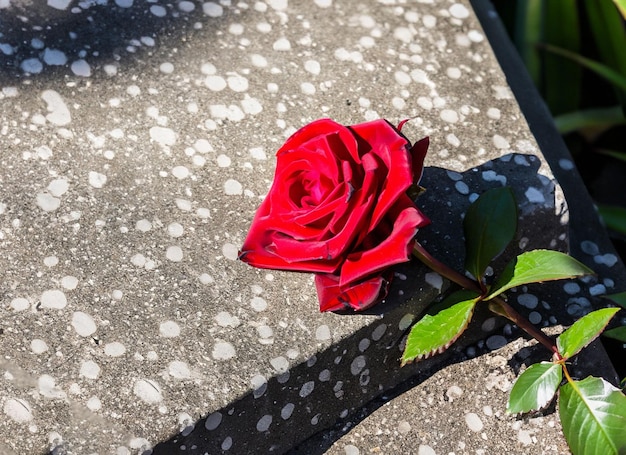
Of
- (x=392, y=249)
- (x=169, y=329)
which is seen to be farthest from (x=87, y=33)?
(x=392, y=249)

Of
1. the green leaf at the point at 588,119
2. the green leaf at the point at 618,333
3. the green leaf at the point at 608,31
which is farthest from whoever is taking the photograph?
the green leaf at the point at 588,119

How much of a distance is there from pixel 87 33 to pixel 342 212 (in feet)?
1.84

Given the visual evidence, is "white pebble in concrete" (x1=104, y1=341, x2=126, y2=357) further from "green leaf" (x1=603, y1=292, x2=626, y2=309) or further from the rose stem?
"green leaf" (x1=603, y1=292, x2=626, y2=309)

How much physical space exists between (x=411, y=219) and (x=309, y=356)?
22cm

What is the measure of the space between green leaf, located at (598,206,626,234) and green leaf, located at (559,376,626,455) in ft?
2.11

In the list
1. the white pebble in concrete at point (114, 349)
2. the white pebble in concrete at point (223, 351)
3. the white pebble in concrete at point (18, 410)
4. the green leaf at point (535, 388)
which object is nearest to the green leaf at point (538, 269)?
the green leaf at point (535, 388)

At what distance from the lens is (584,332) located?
99cm

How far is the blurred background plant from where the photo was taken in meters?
1.71

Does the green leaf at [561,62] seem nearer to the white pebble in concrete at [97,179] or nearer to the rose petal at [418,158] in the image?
the rose petal at [418,158]

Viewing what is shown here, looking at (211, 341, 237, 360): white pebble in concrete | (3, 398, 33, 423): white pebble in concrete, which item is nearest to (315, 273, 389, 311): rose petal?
(211, 341, 237, 360): white pebble in concrete

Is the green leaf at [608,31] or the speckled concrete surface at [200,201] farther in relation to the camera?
the green leaf at [608,31]

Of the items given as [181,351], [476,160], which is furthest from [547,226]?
[181,351]

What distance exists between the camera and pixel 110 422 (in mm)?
909

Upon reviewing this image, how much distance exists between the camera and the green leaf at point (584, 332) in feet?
3.20
